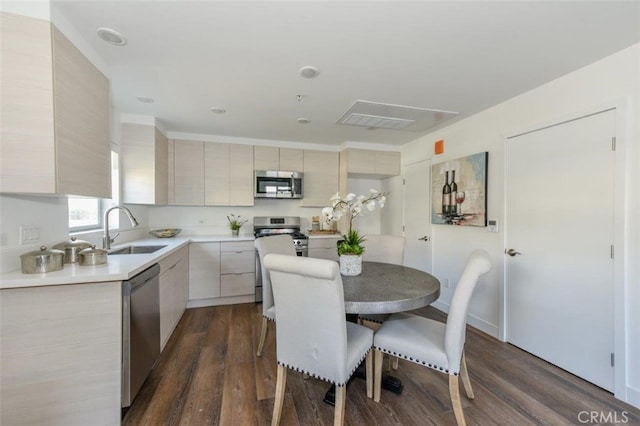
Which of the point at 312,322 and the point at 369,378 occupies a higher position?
the point at 312,322

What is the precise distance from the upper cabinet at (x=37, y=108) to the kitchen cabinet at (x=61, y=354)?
0.59 m

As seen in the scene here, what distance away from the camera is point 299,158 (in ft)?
13.7

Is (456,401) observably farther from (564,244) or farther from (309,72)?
(309,72)

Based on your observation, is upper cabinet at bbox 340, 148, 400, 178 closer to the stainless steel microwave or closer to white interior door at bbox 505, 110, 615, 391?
the stainless steel microwave

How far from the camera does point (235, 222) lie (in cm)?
404

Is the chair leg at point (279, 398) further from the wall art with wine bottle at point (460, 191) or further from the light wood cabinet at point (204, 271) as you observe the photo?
the wall art with wine bottle at point (460, 191)

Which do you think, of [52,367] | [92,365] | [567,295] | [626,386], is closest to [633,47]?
[567,295]

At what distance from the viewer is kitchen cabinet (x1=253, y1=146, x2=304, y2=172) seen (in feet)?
13.1

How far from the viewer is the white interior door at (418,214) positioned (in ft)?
11.9

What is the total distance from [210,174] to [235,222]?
788mm

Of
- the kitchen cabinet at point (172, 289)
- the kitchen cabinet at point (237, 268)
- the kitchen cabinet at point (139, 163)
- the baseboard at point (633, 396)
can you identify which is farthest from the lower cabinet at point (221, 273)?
the baseboard at point (633, 396)

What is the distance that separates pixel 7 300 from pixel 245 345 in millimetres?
1669

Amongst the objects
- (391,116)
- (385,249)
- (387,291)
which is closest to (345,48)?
(391,116)

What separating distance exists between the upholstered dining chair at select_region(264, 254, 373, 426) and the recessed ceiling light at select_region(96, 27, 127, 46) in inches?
66.0
